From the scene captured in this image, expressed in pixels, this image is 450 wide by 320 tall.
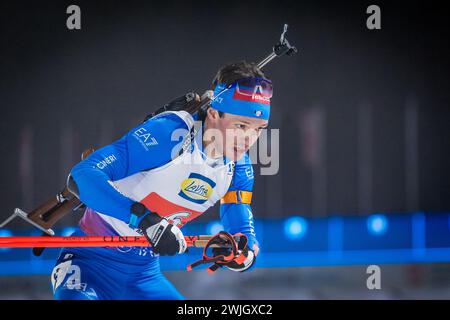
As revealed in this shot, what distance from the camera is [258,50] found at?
23.7 ft

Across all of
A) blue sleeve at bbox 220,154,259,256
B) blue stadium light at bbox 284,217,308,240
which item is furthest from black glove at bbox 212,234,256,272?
blue stadium light at bbox 284,217,308,240

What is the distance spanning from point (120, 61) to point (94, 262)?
392cm

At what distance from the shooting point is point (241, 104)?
3182mm

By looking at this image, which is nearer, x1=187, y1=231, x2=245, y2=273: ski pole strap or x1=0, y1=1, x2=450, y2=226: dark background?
x1=187, y1=231, x2=245, y2=273: ski pole strap

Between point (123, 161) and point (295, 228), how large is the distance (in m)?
5.73

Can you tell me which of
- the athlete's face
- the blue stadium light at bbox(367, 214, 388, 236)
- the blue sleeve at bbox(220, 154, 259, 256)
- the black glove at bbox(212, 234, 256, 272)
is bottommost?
the black glove at bbox(212, 234, 256, 272)

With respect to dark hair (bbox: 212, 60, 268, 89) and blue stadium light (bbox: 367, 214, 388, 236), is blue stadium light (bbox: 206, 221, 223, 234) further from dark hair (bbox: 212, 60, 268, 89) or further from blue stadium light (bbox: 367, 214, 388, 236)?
dark hair (bbox: 212, 60, 268, 89)

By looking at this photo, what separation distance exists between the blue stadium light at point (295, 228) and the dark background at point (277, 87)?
13cm

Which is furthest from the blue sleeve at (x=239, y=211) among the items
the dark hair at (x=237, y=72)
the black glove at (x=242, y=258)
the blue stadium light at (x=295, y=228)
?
the blue stadium light at (x=295, y=228)

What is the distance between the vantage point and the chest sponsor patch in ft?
10.3

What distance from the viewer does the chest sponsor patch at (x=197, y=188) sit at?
10.3 ft

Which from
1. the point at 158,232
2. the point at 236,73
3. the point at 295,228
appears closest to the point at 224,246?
the point at 158,232

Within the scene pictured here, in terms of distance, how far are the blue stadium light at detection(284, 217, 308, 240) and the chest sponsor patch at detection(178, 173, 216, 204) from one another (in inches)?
193

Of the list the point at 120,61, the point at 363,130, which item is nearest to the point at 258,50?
the point at 120,61
